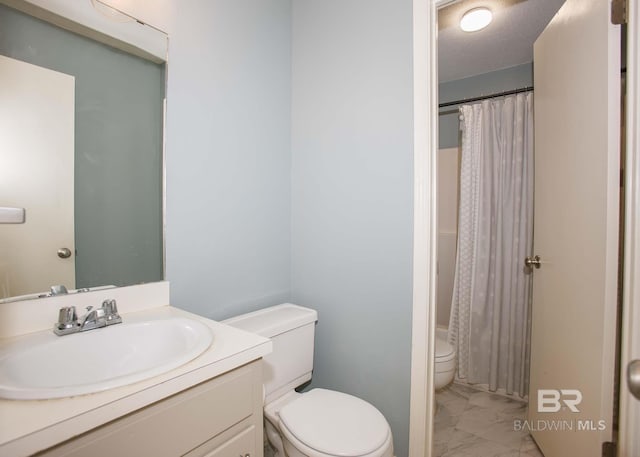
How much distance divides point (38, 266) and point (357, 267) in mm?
1171

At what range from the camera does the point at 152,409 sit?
63cm

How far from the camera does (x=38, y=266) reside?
91 cm

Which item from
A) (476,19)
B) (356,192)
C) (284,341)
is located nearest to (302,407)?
(284,341)

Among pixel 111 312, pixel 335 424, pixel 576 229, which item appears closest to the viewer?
pixel 111 312

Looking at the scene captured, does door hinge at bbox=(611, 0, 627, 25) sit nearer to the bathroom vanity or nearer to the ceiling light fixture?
the ceiling light fixture

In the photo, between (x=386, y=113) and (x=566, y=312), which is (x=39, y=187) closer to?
(x=386, y=113)

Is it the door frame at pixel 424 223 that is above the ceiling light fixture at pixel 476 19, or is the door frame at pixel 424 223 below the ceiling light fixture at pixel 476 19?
below

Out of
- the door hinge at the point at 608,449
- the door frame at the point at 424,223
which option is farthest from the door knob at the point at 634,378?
the door hinge at the point at 608,449

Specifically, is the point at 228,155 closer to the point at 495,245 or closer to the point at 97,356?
the point at 97,356

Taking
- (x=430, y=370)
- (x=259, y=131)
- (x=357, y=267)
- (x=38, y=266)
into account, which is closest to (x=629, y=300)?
(x=430, y=370)

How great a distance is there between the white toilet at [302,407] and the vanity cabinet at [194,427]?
270mm

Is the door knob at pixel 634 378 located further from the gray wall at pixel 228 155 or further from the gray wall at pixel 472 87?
the gray wall at pixel 472 87

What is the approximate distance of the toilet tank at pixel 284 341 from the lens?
1301 millimetres

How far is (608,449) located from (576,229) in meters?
0.79
